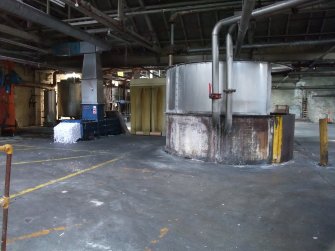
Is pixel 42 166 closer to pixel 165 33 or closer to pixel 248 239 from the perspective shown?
pixel 248 239

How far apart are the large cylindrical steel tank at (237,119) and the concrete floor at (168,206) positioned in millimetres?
415

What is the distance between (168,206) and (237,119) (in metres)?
3.88

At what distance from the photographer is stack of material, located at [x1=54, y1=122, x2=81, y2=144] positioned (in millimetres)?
11312

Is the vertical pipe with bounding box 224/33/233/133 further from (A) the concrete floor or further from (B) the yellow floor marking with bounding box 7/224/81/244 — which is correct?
(B) the yellow floor marking with bounding box 7/224/81/244

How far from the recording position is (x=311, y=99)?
26922mm

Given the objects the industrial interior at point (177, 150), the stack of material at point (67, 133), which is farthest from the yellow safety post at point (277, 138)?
the stack of material at point (67, 133)

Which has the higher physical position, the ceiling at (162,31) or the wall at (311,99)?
the ceiling at (162,31)

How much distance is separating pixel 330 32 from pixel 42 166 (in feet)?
37.7

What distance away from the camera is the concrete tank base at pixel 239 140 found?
7461mm

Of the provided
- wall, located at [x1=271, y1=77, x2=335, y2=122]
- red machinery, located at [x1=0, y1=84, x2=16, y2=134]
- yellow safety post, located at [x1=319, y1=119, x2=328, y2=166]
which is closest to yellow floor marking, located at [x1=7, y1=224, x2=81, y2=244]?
yellow safety post, located at [x1=319, y1=119, x2=328, y2=166]

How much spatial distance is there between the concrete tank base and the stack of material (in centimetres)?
539

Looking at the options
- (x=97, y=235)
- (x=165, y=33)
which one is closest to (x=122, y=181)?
(x=97, y=235)

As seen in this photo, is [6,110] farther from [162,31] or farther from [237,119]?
[237,119]

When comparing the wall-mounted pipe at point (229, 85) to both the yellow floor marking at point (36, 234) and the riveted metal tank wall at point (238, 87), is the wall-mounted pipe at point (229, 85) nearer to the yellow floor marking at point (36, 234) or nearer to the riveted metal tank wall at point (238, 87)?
the riveted metal tank wall at point (238, 87)
